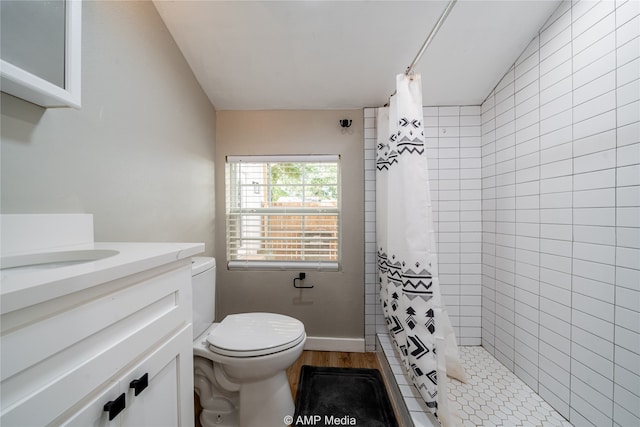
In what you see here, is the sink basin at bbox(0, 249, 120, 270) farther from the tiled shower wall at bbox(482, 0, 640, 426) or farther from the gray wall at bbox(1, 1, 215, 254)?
the tiled shower wall at bbox(482, 0, 640, 426)

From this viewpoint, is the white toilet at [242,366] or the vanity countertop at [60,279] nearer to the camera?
the vanity countertop at [60,279]

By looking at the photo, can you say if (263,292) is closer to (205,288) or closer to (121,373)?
(205,288)

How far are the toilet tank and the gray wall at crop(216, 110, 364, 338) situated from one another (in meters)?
A: 0.51

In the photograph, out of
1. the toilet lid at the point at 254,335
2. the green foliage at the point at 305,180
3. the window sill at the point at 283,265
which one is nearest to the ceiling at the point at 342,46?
the green foliage at the point at 305,180

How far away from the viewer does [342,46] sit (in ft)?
4.63

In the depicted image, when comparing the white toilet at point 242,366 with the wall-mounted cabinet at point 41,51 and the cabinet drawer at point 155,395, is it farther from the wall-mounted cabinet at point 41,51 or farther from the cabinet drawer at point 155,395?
the wall-mounted cabinet at point 41,51

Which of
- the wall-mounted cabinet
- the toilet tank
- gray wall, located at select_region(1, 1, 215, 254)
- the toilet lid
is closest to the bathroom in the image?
gray wall, located at select_region(1, 1, 215, 254)

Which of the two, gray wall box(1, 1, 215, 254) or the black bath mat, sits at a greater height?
gray wall box(1, 1, 215, 254)

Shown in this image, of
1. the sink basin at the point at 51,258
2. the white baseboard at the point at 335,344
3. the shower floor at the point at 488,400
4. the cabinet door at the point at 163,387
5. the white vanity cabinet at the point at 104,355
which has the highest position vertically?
the sink basin at the point at 51,258

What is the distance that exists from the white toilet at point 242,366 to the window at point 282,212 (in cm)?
61

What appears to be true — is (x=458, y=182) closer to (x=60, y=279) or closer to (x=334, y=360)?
(x=334, y=360)

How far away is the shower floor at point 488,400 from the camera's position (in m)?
1.11

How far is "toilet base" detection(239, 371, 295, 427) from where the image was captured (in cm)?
117

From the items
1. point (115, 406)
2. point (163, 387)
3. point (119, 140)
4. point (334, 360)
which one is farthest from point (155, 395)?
point (334, 360)
